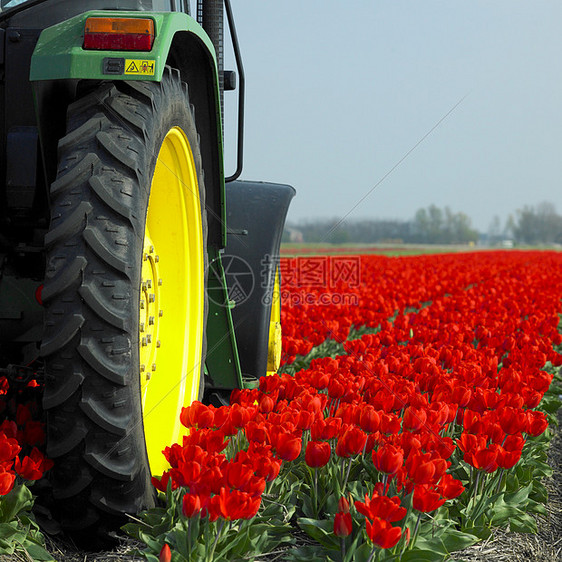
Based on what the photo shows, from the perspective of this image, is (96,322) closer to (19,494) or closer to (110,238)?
(110,238)

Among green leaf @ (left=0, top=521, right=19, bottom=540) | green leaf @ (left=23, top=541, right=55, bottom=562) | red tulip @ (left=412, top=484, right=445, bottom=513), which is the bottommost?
green leaf @ (left=23, top=541, right=55, bottom=562)

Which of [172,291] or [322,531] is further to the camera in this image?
[172,291]

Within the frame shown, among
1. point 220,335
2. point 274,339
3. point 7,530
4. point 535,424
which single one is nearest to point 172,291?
point 220,335

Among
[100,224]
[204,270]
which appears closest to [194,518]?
[100,224]

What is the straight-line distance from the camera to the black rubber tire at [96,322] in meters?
1.72

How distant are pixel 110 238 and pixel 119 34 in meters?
0.64

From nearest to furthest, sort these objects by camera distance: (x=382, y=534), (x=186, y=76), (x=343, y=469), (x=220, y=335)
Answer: (x=382, y=534)
(x=343, y=469)
(x=186, y=76)
(x=220, y=335)

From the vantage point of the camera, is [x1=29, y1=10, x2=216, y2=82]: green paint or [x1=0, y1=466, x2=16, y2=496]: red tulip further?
[x1=29, y1=10, x2=216, y2=82]: green paint

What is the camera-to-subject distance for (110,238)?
1759mm

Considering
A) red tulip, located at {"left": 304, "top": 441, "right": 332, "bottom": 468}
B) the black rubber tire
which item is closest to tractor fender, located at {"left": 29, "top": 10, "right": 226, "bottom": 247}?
the black rubber tire

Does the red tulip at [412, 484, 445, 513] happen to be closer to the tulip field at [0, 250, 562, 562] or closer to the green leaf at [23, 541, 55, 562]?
the tulip field at [0, 250, 562, 562]

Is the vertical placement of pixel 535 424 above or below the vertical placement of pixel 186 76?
below

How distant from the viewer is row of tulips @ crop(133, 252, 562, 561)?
1797 millimetres

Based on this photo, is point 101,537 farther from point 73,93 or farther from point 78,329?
point 73,93
